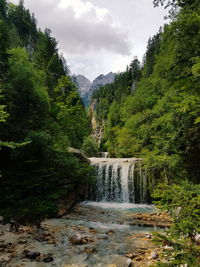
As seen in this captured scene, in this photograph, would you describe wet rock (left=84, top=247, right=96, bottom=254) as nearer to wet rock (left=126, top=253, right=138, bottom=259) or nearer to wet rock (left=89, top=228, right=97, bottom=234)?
wet rock (left=126, top=253, right=138, bottom=259)

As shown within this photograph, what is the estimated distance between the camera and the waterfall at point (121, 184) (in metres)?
13.1

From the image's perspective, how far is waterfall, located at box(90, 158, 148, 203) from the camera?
13062mm

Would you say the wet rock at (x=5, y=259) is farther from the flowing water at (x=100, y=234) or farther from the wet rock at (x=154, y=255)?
the wet rock at (x=154, y=255)

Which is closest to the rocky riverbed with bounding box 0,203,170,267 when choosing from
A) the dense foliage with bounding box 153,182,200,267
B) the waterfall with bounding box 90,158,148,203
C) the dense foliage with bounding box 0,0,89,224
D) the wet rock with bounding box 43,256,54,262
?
the wet rock with bounding box 43,256,54,262

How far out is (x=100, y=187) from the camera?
14.5 meters

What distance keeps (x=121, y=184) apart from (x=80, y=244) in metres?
8.80

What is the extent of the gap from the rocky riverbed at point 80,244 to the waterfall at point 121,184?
477cm

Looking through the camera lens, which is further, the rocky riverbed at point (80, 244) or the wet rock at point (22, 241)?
the wet rock at point (22, 241)

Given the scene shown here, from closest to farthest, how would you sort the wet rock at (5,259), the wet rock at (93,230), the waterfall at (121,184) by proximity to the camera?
1. the wet rock at (5,259)
2. the wet rock at (93,230)
3. the waterfall at (121,184)

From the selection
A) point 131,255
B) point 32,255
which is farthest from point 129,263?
point 32,255

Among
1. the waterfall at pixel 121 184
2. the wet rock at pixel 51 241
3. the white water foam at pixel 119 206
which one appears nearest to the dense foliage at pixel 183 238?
the wet rock at pixel 51 241

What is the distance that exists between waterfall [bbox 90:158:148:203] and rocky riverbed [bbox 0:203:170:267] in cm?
477

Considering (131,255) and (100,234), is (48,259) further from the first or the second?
(100,234)

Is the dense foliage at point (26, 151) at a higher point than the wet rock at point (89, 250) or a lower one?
higher
